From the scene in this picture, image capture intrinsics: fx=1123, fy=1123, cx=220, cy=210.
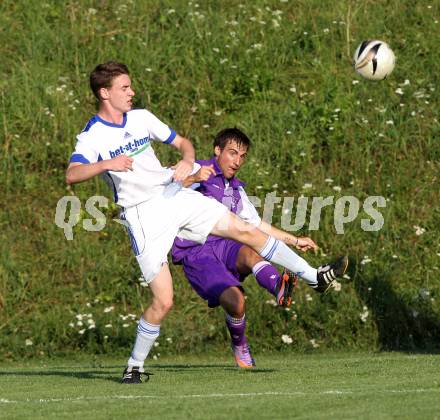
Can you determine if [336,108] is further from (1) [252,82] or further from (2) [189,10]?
(2) [189,10]

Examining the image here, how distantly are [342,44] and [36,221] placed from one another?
17.1ft

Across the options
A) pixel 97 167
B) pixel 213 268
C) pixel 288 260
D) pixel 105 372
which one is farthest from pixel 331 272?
pixel 105 372

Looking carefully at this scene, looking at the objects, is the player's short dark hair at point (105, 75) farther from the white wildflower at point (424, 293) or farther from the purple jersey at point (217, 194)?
the white wildflower at point (424, 293)

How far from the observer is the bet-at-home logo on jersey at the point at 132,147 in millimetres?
8242

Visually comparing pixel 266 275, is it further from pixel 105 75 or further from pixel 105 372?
pixel 105 75

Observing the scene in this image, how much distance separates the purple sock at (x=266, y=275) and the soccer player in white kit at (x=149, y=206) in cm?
74

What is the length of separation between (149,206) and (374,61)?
13.7ft

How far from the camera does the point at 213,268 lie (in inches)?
389

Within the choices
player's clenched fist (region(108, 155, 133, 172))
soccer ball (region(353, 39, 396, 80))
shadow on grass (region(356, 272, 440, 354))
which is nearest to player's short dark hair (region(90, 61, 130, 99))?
player's clenched fist (region(108, 155, 133, 172))

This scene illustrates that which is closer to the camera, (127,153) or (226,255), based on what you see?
(127,153)

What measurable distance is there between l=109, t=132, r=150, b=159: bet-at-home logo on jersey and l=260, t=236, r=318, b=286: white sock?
1194mm

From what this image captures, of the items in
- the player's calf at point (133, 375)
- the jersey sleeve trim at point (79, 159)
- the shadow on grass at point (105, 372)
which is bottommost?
the shadow on grass at point (105, 372)


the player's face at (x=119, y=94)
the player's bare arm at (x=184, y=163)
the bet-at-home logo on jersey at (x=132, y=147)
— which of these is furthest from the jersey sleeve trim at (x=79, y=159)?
the player's bare arm at (x=184, y=163)

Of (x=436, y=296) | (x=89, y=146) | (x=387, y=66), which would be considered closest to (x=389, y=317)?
(x=436, y=296)
